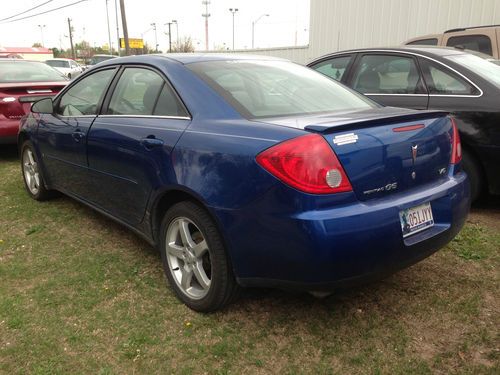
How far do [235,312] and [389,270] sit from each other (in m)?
0.95

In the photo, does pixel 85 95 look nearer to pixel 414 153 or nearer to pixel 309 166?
pixel 309 166

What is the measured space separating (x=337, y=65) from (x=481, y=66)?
158 centimetres

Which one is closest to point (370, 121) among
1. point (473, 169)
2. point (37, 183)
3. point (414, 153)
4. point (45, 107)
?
point (414, 153)

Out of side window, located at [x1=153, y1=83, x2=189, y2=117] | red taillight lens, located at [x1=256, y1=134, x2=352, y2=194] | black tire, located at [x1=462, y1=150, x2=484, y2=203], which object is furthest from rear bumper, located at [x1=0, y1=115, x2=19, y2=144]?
black tire, located at [x1=462, y1=150, x2=484, y2=203]

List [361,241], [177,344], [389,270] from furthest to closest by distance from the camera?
1. [177,344]
2. [389,270]
3. [361,241]

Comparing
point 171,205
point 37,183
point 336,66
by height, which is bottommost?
point 37,183

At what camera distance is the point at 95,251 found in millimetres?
3668

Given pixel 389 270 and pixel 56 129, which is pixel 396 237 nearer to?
pixel 389 270

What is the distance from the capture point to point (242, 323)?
268 centimetres

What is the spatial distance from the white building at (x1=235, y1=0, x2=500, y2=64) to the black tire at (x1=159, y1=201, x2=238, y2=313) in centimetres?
1103

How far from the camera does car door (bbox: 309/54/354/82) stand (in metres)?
5.30

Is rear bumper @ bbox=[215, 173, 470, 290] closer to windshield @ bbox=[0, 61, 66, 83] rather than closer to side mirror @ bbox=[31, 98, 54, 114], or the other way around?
side mirror @ bbox=[31, 98, 54, 114]

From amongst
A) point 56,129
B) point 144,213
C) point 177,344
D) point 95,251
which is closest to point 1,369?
point 177,344

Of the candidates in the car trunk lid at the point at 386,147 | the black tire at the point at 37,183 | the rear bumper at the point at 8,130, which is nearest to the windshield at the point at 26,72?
the rear bumper at the point at 8,130
